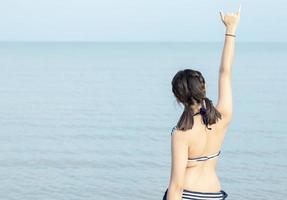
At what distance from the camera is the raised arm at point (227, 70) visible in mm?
4242

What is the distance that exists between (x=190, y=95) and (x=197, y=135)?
226 millimetres

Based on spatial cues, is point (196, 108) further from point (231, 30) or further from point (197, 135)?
point (231, 30)

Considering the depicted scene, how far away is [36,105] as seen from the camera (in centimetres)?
3606

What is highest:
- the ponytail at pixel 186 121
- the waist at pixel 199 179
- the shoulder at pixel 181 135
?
the ponytail at pixel 186 121

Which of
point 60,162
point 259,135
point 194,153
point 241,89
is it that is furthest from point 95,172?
point 241,89

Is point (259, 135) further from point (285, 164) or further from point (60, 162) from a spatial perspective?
point (60, 162)

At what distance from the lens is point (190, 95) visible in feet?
13.4

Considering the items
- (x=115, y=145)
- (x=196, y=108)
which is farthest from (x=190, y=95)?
(x=115, y=145)

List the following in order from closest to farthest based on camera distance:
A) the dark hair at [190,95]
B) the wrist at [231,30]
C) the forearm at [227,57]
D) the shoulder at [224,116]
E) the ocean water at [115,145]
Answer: the dark hair at [190,95] < the shoulder at [224,116] < the forearm at [227,57] < the wrist at [231,30] < the ocean water at [115,145]

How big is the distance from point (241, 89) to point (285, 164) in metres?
24.2

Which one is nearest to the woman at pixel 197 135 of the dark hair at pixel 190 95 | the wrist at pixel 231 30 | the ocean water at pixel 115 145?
the dark hair at pixel 190 95

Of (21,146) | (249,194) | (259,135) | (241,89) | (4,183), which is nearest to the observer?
(249,194)

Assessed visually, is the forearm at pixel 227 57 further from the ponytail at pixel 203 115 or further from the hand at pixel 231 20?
the ponytail at pixel 203 115

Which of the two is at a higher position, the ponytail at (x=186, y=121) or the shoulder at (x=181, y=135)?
the ponytail at (x=186, y=121)
